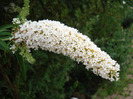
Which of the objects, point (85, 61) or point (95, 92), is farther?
point (95, 92)

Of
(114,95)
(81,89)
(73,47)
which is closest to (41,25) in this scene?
(73,47)

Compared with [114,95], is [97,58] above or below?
above

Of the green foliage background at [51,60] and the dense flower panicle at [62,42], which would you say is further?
the green foliage background at [51,60]

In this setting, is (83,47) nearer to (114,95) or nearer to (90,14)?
(114,95)

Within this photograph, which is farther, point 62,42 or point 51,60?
point 51,60
